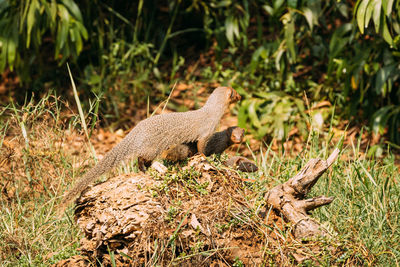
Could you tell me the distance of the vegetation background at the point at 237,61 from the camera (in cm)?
492

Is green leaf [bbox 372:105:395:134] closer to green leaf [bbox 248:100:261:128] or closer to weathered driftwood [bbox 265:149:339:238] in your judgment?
green leaf [bbox 248:100:261:128]

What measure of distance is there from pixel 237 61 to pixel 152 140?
411cm

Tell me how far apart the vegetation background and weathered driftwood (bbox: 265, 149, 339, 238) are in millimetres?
492

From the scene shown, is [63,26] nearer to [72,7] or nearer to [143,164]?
[72,7]

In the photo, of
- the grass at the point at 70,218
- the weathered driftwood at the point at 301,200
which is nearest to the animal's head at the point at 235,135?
the grass at the point at 70,218

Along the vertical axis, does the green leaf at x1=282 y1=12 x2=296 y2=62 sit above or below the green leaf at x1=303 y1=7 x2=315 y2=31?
below

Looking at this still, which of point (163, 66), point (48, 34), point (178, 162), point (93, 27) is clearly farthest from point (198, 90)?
point (178, 162)

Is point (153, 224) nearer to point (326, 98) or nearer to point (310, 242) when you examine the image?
point (310, 242)

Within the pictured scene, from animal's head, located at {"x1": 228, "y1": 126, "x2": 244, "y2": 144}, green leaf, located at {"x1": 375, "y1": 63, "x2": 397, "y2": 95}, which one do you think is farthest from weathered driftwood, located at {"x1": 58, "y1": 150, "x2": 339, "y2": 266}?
green leaf, located at {"x1": 375, "y1": 63, "x2": 397, "y2": 95}

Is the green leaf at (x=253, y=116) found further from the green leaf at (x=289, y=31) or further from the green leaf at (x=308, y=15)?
the green leaf at (x=308, y=15)

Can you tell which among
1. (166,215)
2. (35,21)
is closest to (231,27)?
(35,21)

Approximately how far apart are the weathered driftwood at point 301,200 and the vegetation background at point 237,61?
49 centimetres

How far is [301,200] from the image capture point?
3082mm

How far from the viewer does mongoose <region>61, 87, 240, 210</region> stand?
333 cm
